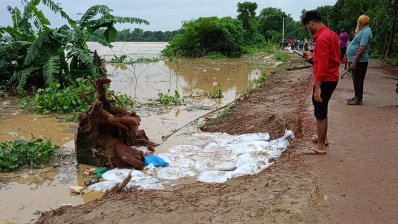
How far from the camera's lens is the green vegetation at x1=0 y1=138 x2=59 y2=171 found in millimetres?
6188

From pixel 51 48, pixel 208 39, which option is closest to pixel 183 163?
pixel 51 48

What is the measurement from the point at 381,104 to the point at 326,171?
4638mm

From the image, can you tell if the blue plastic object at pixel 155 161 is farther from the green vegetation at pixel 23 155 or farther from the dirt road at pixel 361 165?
the dirt road at pixel 361 165

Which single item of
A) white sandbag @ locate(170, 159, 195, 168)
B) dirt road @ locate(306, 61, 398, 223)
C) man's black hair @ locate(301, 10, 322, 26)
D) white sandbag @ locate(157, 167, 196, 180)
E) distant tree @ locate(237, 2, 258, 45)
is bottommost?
white sandbag @ locate(157, 167, 196, 180)

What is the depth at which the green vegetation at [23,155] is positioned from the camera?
20.3ft

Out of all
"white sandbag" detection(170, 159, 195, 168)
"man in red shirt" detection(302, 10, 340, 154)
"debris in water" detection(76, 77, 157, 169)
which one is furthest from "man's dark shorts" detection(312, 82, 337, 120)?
"debris in water" detection(76, 77, 157, 169)

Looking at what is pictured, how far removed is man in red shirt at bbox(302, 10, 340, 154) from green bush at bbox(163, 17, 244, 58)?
2775 cm

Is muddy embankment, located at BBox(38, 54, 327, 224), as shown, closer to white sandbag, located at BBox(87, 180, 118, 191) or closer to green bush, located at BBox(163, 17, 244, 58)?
white sandbag, located at BBox(87, 180, 118, 191)

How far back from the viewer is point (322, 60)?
16.0 feet

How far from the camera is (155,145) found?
24.5ft

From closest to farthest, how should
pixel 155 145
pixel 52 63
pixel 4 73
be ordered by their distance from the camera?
pixel 155 145
pixel 52 63
pixel 4 73

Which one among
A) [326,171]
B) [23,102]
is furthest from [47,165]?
[23,102]

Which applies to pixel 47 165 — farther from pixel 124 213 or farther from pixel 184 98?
pixel 184 98

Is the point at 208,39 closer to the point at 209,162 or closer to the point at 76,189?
the point at 209,162
